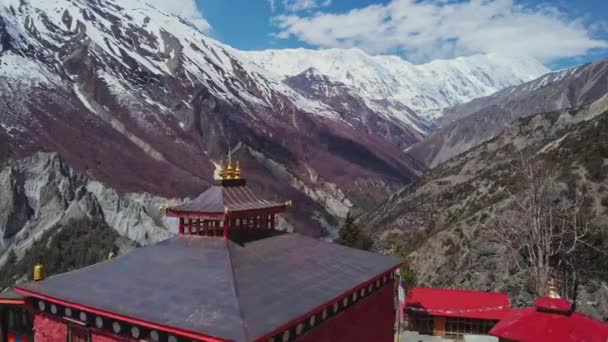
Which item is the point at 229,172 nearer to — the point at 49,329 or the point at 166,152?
the point at 49,329

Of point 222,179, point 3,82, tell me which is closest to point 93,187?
point 3,82

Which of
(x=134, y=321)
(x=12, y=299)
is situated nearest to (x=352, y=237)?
(x=12, y=299)

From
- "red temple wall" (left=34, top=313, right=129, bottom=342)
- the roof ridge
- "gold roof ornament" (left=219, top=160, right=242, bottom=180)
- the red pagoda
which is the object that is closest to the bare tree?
the red pagoda

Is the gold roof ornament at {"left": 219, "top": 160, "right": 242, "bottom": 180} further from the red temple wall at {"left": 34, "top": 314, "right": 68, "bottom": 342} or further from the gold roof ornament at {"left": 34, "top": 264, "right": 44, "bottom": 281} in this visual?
the red temple wall at {"left": 34, "top": 314, "right": 68, "bottom": 342}

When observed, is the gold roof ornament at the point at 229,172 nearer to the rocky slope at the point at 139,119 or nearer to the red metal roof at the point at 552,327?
the red metal roof at the point at 552,327

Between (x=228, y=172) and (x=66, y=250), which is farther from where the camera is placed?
(x=66, y=250)

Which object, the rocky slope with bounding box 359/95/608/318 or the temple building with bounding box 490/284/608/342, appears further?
the rocky slope with bounding box 359/95/608/318
